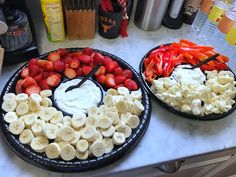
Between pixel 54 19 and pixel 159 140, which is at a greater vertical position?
pixel 54 19

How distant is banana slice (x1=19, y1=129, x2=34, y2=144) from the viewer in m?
0.53

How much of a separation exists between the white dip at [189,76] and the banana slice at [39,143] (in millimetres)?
407

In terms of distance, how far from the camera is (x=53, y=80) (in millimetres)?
664

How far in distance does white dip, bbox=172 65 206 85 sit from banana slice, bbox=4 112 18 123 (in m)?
0.45

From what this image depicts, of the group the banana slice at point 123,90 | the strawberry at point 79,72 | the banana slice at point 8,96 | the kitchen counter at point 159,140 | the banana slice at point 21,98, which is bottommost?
the kitchen counter at point 159,140

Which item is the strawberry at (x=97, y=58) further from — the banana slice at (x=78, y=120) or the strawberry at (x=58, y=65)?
the banana slice at (x=78, y=120)

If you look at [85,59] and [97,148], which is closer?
Result: [97,148]

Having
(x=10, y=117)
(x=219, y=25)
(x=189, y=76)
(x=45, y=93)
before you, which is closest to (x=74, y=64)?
(x=45, y=93)

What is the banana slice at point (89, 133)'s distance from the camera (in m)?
0.54

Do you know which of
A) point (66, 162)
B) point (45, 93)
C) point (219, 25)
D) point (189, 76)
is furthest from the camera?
point (219, 25)

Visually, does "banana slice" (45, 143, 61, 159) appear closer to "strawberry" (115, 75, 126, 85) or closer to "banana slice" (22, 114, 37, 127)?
"banana slice" (22, 114, 37, 127)

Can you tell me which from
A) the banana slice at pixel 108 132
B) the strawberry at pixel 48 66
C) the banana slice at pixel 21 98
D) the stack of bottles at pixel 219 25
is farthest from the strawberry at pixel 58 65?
the stack of bottles at pixel 219 25

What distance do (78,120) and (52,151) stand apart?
3.6 inches

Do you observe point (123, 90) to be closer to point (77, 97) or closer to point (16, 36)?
point (77, 97)
